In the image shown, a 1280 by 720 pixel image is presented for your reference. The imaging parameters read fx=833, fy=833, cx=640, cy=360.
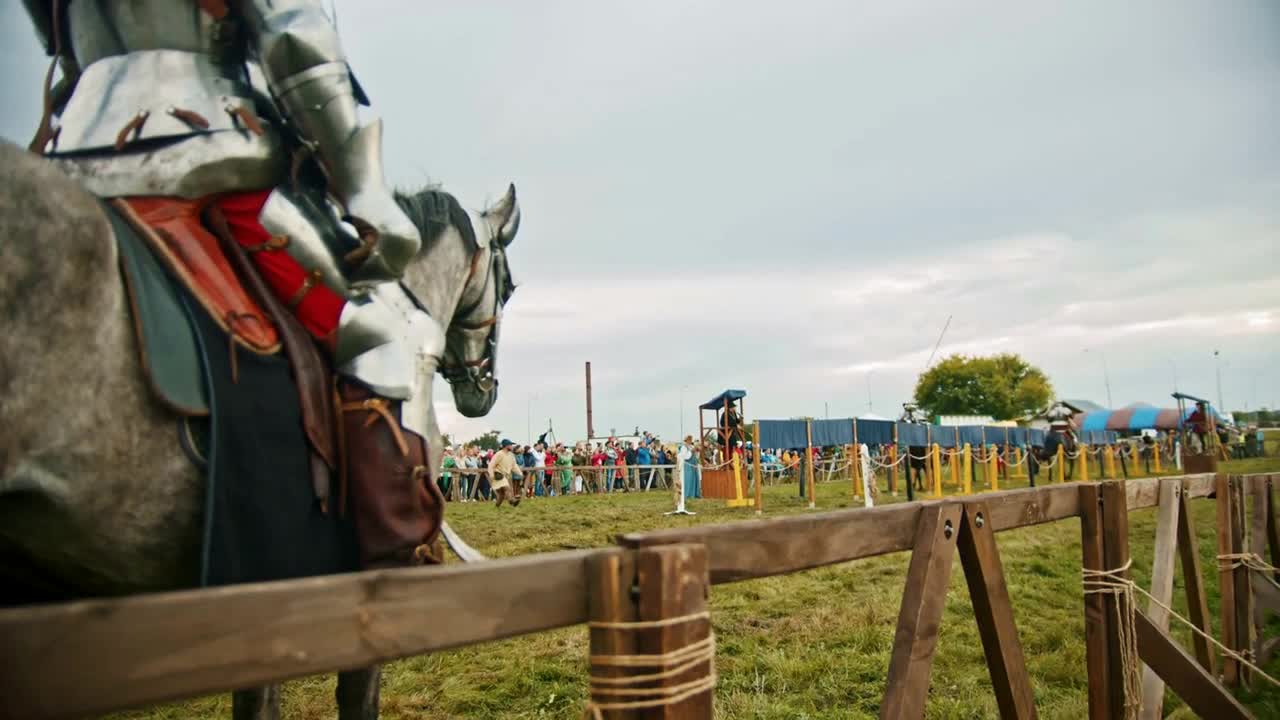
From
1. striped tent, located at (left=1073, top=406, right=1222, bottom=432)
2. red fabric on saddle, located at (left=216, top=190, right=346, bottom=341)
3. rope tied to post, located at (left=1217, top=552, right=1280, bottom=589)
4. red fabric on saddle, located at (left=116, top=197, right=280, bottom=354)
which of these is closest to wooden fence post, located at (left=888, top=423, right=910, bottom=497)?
rope tied to post, located at (left=1217, top=552, right=1280, bottom=589)

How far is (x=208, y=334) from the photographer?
2361 millimetres

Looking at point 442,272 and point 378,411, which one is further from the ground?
point 442,272

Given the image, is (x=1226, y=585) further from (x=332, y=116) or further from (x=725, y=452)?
(x=725, y=452)

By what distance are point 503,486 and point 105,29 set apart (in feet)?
45.4

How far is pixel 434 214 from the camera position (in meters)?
3.57

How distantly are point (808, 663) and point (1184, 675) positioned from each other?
1.84 meters

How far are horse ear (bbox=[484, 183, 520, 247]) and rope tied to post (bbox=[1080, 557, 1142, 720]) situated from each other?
9.30 ft

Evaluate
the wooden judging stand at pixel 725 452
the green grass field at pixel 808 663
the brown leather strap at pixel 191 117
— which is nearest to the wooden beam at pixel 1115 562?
the green grass field at pixel 808 663

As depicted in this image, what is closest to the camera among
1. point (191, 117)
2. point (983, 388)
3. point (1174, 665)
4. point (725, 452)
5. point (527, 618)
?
point (527, 618)

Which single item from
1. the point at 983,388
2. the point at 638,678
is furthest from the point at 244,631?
the point at 983,388

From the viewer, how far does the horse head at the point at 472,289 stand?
11.5ft

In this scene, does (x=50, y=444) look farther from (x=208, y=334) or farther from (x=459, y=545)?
(x=459, y=545)

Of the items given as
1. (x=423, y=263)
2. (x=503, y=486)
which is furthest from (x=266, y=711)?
(x=503, y=486)

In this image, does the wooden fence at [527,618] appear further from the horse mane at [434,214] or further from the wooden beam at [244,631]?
the horse mane at [434,214]
